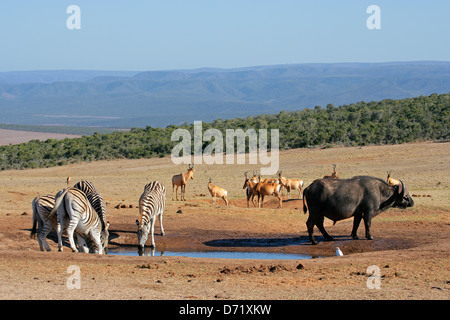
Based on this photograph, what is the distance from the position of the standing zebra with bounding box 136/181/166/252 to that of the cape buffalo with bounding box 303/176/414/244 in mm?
4056

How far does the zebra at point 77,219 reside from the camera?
14.9 meters

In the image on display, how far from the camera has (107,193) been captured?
A: 30859 millimetres

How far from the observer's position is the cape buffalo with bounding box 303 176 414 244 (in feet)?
55.5

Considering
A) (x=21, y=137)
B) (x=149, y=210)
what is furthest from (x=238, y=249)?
(x=21, y=137)

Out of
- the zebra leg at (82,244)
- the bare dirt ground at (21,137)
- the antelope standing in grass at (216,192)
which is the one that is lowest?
the bare dirt ground at (21,137)

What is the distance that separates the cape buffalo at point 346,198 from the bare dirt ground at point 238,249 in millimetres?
689

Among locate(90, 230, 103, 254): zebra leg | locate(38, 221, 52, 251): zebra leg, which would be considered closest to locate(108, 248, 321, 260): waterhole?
locate(90, 230, 103, 254): zebra leg

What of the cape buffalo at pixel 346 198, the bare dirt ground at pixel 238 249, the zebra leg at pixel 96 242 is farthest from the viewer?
the cape buffalo at pixel 346 198

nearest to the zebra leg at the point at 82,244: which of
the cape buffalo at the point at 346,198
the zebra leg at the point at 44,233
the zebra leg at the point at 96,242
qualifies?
the zebra leg at the point at 96,242

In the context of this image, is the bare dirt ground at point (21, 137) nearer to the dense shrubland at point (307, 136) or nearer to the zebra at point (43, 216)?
the dense shrubland at point (307, 136)

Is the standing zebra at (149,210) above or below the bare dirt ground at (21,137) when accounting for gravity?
above
